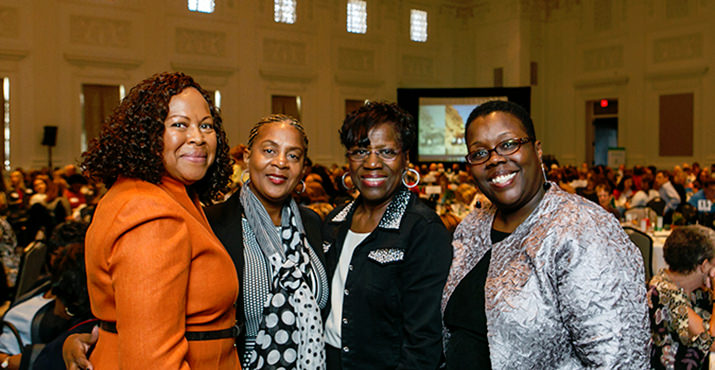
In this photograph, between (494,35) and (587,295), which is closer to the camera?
(587,295)

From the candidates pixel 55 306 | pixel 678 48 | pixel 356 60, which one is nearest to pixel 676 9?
pixel 678 48

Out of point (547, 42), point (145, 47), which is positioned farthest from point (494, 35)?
point (145, 47)

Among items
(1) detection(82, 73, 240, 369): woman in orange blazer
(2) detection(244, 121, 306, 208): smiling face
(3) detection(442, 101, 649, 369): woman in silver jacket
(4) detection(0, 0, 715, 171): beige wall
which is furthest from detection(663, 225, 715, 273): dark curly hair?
(4) detection(0, 0, 715, 171): beige wall

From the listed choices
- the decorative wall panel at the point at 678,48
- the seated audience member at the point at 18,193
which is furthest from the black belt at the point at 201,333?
the decorative wall panel at the point at 678,48

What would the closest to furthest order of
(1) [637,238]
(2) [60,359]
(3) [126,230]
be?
1. (3) [126,230]
2. (2) [60,359]
3. (1) [637,238]

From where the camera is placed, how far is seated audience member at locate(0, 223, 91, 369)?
2.46 m

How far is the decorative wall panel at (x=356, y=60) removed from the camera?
20172 mm

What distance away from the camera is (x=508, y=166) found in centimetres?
180

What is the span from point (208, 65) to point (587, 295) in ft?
57.1

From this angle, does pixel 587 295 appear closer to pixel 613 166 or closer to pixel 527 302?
pixel 527 302

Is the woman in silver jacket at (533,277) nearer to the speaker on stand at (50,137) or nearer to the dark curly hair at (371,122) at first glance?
the dark curly hair at (371,122)

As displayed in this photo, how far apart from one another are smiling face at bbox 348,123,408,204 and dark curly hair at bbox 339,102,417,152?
18 millimetres

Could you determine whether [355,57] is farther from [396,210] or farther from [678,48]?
[396,210]

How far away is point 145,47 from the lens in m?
16.7
